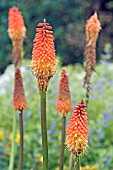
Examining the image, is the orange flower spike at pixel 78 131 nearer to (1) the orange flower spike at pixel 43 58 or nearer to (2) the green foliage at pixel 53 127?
(1) the orange flower spike at pixel 43 58

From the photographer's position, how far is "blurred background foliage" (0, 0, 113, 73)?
44.5ft

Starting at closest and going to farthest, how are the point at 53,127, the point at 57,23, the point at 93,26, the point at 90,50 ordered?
the point at 93,26, the point at 90,50, the point at 53,127, the point at 57,23

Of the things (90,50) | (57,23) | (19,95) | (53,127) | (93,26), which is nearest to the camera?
(19,95)

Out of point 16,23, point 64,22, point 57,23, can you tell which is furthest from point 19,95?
point 64,22

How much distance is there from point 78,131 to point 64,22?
1338cm

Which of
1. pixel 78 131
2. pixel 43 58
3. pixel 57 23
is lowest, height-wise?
pixel 78 131

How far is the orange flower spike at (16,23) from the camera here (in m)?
3.75

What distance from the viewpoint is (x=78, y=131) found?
2.27 meters

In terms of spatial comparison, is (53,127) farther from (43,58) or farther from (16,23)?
(43,58)

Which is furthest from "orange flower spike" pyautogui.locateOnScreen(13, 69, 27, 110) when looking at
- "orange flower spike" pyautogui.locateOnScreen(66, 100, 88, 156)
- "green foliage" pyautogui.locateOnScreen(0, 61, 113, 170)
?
"green foliage" pyautogui.locateOnScreen(0, 61, 113, 170)

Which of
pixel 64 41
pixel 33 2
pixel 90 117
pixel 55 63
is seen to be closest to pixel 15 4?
pixel 33 2

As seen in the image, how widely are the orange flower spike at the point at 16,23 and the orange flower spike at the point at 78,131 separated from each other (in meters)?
1.61

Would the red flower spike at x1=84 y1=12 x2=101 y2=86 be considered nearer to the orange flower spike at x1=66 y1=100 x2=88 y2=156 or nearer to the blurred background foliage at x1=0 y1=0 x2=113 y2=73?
the orange flower spike at x1=66 y1=100 x2=88 y2=156

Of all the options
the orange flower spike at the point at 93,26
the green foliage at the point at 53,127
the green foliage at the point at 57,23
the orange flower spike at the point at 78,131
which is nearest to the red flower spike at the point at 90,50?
the orange flower spike at the point at 93,26
